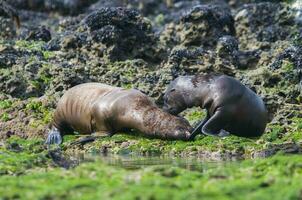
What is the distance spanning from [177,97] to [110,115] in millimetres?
1195

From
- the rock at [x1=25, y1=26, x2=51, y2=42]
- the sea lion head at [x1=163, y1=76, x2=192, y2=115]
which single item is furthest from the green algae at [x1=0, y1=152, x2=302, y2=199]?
the rock at [x1=25, y1=26, x2=51, y2=42]

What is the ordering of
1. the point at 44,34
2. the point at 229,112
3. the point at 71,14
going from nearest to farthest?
1. the point at 229,112
2. the point at 44,34
3. the point at 71,14

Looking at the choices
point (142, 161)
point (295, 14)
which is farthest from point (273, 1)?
point (142, 161)

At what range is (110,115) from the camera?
1418cm

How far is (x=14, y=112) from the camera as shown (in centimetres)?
1567

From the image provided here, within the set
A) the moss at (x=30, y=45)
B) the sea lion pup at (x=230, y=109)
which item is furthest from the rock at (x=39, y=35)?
the sea lion pup at (x=230, y=109)

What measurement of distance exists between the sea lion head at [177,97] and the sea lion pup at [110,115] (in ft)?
1.00

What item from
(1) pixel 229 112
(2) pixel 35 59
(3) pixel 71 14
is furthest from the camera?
(3) pixel 71 14

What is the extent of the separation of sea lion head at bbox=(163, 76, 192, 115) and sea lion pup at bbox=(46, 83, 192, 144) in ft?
1.00

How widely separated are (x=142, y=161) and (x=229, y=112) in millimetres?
2855

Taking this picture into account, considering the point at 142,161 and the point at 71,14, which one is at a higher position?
the point at 71,14

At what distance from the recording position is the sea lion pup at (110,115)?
13602 millimetres

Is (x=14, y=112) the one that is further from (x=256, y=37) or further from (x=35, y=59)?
(x=256, y=37)

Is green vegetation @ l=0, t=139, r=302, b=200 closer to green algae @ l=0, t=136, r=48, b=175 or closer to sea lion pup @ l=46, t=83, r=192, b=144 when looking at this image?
green algae @ l=0, t=136, r=48, b=175
